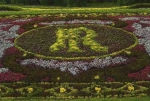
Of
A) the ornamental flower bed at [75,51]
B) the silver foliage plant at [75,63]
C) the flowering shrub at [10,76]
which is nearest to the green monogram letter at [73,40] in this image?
the ornamental flower bed at [75,51]

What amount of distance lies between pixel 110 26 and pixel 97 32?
1284mm

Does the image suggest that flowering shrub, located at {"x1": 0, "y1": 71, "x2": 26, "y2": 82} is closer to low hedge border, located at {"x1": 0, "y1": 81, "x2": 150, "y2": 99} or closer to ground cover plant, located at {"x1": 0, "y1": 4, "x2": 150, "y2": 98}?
ground cover plant, located at {"x1": 0, "y1": 4, "x2": 150, "y2": 98}

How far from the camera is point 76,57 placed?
1575 centimetres

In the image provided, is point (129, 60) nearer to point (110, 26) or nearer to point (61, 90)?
point (61, 90)

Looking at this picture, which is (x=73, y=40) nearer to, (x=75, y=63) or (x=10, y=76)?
(x=75, y=63)

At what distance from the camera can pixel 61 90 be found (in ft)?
42.6

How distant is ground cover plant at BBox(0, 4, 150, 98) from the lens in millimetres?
13203

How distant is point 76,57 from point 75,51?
2.32ft

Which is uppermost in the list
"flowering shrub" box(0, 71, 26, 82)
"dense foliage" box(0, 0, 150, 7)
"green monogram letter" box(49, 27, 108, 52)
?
"green monogram letter" box(49, 27, 108, 52)

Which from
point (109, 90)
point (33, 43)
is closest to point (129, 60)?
point (109, 90)

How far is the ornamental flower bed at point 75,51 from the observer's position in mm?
14000

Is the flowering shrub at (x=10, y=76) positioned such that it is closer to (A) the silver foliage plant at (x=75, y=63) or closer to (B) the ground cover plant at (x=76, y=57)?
(B) the ground cover plant at (x=76, y=57)

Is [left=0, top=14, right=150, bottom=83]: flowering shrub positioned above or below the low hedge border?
above

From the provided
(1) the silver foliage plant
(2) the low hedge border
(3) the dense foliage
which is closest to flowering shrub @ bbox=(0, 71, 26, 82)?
(2) the low hedge border
